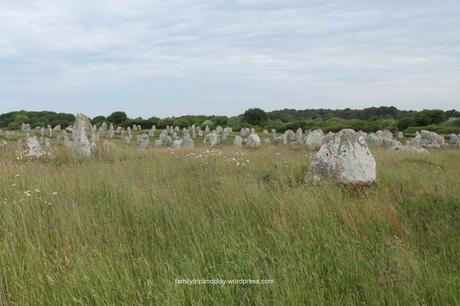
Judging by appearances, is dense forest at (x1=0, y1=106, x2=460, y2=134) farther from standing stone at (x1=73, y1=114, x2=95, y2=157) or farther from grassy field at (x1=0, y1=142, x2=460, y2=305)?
grassy field at (x1=0, y1=142, x2=460, y2=305)

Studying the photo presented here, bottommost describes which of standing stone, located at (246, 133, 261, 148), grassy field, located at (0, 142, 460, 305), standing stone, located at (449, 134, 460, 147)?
standing stone, located at (449, 134, 460, 147)

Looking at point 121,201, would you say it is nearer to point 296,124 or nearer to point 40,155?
point 40,155

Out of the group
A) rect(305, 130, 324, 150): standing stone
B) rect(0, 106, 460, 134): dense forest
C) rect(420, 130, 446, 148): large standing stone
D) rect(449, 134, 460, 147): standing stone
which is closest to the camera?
rect(305, 130, 324, 150): standing stone

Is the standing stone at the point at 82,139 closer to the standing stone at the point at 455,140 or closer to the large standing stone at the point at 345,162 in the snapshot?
the large standing stone at the point at 345,162

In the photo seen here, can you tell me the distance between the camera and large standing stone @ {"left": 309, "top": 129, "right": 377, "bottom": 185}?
7.55 metres

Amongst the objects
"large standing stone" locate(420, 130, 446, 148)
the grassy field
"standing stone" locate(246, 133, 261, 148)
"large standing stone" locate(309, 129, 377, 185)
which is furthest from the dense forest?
the grassy field

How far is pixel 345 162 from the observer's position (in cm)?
779

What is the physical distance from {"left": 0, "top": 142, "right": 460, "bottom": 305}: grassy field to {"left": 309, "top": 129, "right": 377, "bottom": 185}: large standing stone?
1.31m

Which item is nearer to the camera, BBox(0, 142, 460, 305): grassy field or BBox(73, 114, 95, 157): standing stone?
BBox(0, 142, 460, 305): grassy field

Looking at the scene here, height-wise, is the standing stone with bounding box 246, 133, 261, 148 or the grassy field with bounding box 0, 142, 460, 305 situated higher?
the grassy field with bounding box 0, 142, 460, 305

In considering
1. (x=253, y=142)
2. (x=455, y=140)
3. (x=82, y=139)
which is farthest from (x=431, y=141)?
(x=82, y=139)

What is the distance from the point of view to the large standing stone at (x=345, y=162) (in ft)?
24.8

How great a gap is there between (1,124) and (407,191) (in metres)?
53.8

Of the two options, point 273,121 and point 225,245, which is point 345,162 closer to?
point 225,245
